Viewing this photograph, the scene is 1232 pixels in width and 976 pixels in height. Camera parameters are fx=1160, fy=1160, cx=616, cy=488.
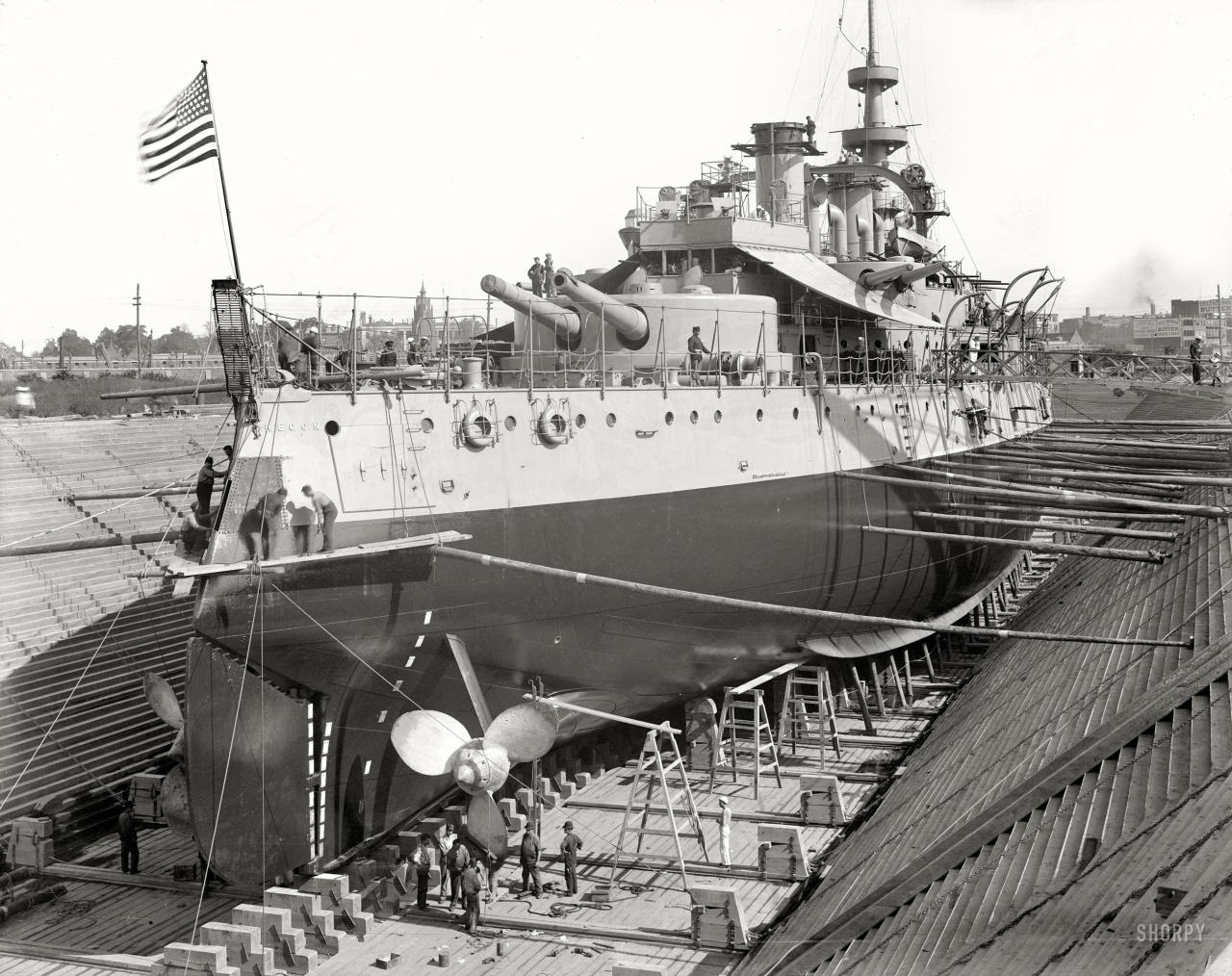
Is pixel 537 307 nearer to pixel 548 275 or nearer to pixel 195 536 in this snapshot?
pixel 548 275

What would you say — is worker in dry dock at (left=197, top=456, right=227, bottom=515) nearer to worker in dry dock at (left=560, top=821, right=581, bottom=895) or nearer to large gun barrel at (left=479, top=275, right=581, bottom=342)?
large gun barrel at (left=479, top=275, right=581, bottom=342)

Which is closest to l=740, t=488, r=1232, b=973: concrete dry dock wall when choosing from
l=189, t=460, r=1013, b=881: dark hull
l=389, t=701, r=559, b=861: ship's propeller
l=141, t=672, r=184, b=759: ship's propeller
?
l=389, t=701, r=559, b=861: ship's propeller

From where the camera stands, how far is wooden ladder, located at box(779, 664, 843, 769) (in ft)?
63.3

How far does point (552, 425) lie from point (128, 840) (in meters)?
7.74

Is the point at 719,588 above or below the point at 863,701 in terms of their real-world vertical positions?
above

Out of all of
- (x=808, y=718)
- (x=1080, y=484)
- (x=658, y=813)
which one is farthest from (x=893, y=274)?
(x=658, y=813)

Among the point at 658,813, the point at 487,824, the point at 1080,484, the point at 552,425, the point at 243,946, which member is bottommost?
the point at 658,813

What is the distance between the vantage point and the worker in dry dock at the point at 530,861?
46.3 feet

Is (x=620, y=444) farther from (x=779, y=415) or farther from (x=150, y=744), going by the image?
(x=150, y=744)

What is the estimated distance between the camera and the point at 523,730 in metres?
13.5

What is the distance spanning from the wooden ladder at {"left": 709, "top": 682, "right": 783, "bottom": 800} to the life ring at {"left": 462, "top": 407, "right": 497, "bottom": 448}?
6075 mm

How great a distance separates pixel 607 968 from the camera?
12.3 meters

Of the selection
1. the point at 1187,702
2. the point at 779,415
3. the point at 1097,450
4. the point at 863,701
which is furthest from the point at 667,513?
the point at 1097,450

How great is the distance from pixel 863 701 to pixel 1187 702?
1044 cm
